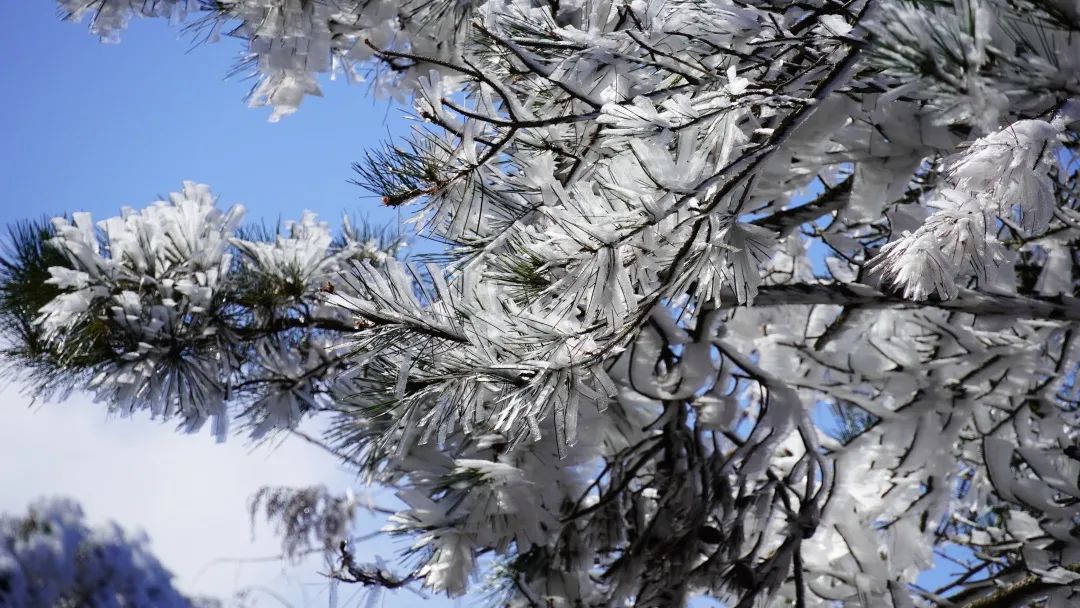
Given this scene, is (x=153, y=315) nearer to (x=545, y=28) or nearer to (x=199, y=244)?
(x=199, y=244)

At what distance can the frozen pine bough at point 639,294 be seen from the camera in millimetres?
1392

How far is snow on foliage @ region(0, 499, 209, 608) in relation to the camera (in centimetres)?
245

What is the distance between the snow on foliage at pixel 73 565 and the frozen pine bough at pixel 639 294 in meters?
0.41

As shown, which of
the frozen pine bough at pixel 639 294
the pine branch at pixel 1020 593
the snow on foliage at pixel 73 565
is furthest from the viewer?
the snow on foliage at pixel 73 565

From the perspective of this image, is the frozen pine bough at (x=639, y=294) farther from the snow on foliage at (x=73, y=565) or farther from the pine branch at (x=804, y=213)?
the snow on foliage at (x=73, y=565)

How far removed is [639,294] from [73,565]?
179 centimetres

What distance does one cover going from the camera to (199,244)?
2658mm

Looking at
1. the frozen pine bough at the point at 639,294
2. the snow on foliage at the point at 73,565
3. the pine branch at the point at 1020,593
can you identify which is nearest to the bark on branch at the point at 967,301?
the frozen pine bough at the point at 639,294

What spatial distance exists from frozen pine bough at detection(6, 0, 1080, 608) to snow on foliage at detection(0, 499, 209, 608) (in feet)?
1.36

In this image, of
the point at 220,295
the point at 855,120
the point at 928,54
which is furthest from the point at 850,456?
the point at 928,54

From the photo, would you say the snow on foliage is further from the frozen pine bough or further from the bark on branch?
the bark on branch

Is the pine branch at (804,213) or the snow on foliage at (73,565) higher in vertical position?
the snow on foliage at (73,565)

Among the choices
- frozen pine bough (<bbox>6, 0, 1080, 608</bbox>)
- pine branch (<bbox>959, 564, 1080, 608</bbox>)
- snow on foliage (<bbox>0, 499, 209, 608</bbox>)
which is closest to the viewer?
frozen pine bough (<bbox>6, 0, 1080, 608</bbox>)

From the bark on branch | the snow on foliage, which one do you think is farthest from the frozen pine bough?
the snow on foliage
